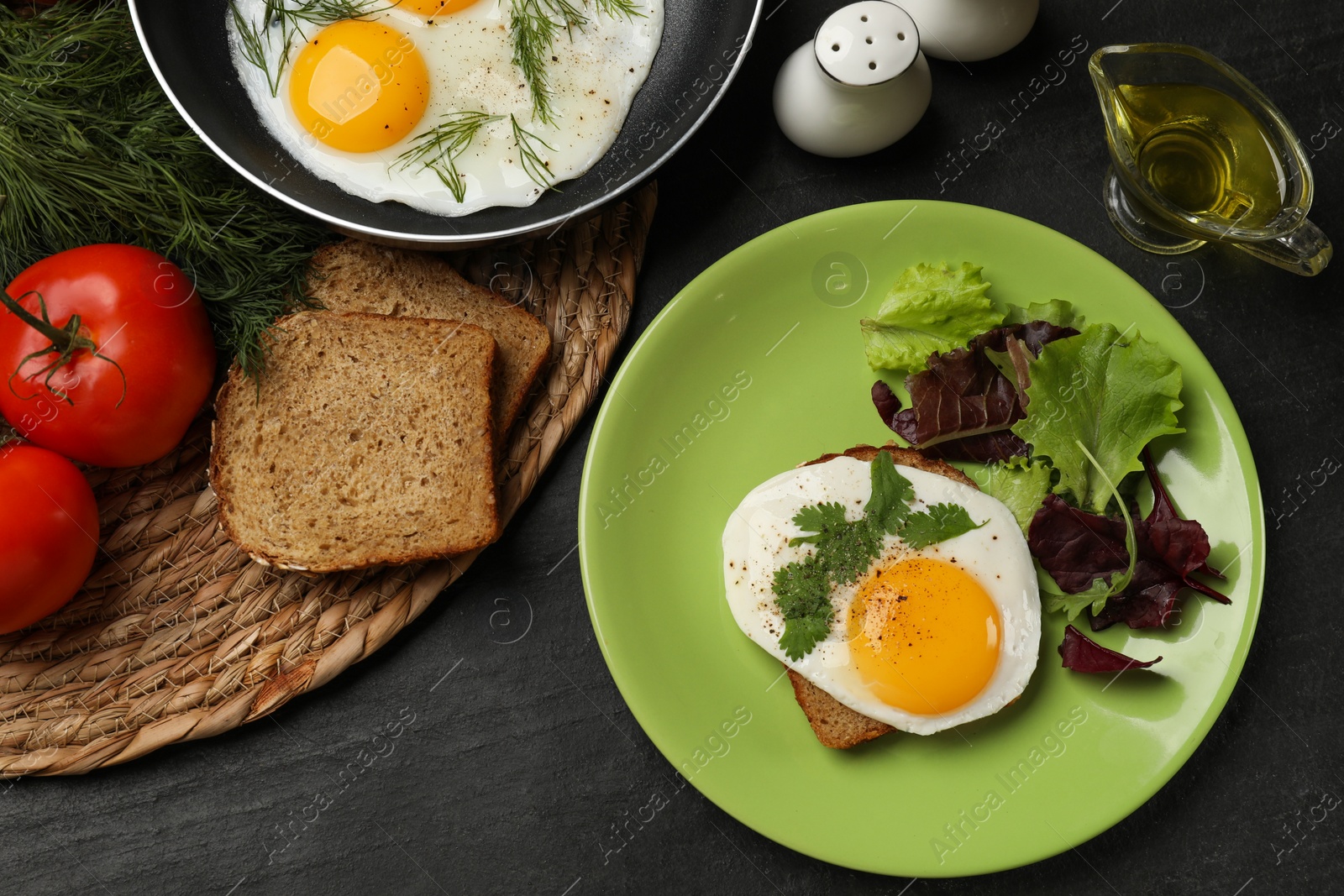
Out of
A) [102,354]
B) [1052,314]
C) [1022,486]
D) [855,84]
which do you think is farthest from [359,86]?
[1022,486]

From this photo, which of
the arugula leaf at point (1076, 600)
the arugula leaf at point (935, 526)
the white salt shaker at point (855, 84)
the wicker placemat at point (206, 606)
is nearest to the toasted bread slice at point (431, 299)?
the wicker placemat at point (206, 606)

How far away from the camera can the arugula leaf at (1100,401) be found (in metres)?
2.42

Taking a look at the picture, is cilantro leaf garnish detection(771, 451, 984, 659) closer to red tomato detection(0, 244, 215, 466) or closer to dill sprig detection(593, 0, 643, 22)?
dill sprig detection(593, 0, 643, 22)

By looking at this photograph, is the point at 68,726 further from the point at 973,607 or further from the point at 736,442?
the point at 973,607

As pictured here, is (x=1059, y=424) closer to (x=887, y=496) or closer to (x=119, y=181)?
(x=887, y=496)

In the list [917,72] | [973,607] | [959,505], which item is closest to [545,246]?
[917,72]

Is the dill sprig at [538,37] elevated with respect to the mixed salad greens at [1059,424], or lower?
elevated

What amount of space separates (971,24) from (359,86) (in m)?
1.75

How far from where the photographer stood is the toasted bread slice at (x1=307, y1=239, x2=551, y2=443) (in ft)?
8.55

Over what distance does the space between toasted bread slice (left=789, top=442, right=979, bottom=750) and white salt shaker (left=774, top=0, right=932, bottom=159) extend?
3.01 feet

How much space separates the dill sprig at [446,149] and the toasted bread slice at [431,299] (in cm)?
28

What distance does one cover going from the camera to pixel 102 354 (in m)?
2.24

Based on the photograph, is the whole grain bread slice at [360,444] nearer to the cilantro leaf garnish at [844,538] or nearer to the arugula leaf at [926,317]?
the cilantro leaf garnish at [844,538]

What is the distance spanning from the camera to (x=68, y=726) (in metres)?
2.54
